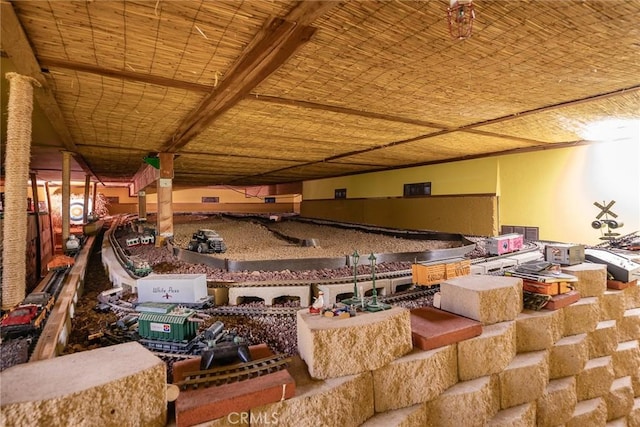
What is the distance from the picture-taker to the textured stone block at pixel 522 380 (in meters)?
2.48

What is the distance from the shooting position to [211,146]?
19.4ft

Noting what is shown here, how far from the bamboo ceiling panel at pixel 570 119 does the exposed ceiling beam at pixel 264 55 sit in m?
3.42

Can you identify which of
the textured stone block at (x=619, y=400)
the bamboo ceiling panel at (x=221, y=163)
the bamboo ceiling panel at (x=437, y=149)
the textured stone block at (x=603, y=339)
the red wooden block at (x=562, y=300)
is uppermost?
the bamboo ceiling panel at (x=437, y=149)

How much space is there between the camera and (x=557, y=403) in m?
2.81

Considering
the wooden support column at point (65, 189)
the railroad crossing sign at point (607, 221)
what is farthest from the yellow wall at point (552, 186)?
the wooden support column at point (65, 189)

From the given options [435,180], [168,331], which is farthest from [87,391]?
[435,180]

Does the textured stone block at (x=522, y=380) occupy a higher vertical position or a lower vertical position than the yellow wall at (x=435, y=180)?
lower

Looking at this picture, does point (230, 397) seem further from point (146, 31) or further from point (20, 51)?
point (20, 51)

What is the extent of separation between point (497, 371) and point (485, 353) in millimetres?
205

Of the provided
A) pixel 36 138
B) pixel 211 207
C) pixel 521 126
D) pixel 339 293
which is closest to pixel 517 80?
pixel 521 126

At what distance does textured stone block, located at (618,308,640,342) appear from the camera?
3.73m

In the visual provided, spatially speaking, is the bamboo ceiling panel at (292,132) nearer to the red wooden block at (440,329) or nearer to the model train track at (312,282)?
the model train track at (312,282)

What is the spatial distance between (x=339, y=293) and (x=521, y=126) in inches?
147

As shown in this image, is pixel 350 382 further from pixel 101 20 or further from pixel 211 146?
pixel 211 146
